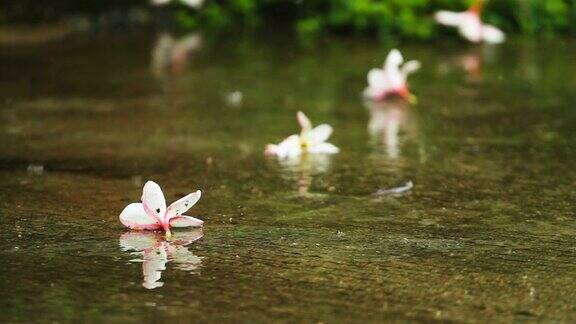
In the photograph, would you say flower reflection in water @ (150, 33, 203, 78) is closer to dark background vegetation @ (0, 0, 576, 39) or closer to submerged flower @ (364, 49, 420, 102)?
dark background vegetation @ (0, 0, 576, 39)

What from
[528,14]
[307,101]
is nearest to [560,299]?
[307,101]

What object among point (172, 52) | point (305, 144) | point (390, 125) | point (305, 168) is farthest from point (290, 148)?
point (172, 52)

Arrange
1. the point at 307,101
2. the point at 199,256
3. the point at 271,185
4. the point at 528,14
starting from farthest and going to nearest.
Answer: the point at 528,14 < the point at 307,101 < the point at 271,185 < the point at 199,256

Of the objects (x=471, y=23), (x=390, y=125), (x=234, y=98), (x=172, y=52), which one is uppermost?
(x=471, y=23)

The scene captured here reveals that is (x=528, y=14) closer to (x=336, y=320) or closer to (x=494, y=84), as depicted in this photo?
(x=494, y=84)

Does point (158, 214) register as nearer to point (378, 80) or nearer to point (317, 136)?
point (317, 136)
